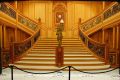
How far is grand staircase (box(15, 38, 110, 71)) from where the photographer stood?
36.7 ft

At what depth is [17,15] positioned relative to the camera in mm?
14938

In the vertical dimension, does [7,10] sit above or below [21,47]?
above

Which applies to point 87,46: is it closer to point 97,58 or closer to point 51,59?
point 97,58

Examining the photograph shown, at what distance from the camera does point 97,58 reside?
12.3 m

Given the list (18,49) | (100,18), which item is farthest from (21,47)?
(100,18)

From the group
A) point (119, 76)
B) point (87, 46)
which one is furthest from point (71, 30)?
point (119, 76)

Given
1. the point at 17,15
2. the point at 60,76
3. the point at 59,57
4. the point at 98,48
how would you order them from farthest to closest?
1. the point at 17,15
2. the point at 98,48
3. the point at 59,57
4. the point at 60,76

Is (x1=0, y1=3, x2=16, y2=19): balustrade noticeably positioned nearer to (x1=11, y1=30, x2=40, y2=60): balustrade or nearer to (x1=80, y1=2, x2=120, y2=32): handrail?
(x1=11, y1=30, x2=40, y2=60): balustrade

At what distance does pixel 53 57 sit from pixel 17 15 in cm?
433

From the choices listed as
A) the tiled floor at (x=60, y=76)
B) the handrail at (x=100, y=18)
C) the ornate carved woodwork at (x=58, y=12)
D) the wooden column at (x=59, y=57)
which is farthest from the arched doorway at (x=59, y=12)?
the tiled floor at (x=60, y=76)

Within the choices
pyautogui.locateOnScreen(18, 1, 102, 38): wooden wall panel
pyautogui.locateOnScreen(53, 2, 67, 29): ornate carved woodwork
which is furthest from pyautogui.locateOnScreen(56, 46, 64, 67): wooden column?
pyautogui.locateOnScreen(53, 2, 67, 29): ornate carved woodwork

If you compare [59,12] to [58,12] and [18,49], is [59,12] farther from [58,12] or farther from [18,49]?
[18,49]

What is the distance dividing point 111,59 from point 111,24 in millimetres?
2407

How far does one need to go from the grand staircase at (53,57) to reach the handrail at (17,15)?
156 centimetres
